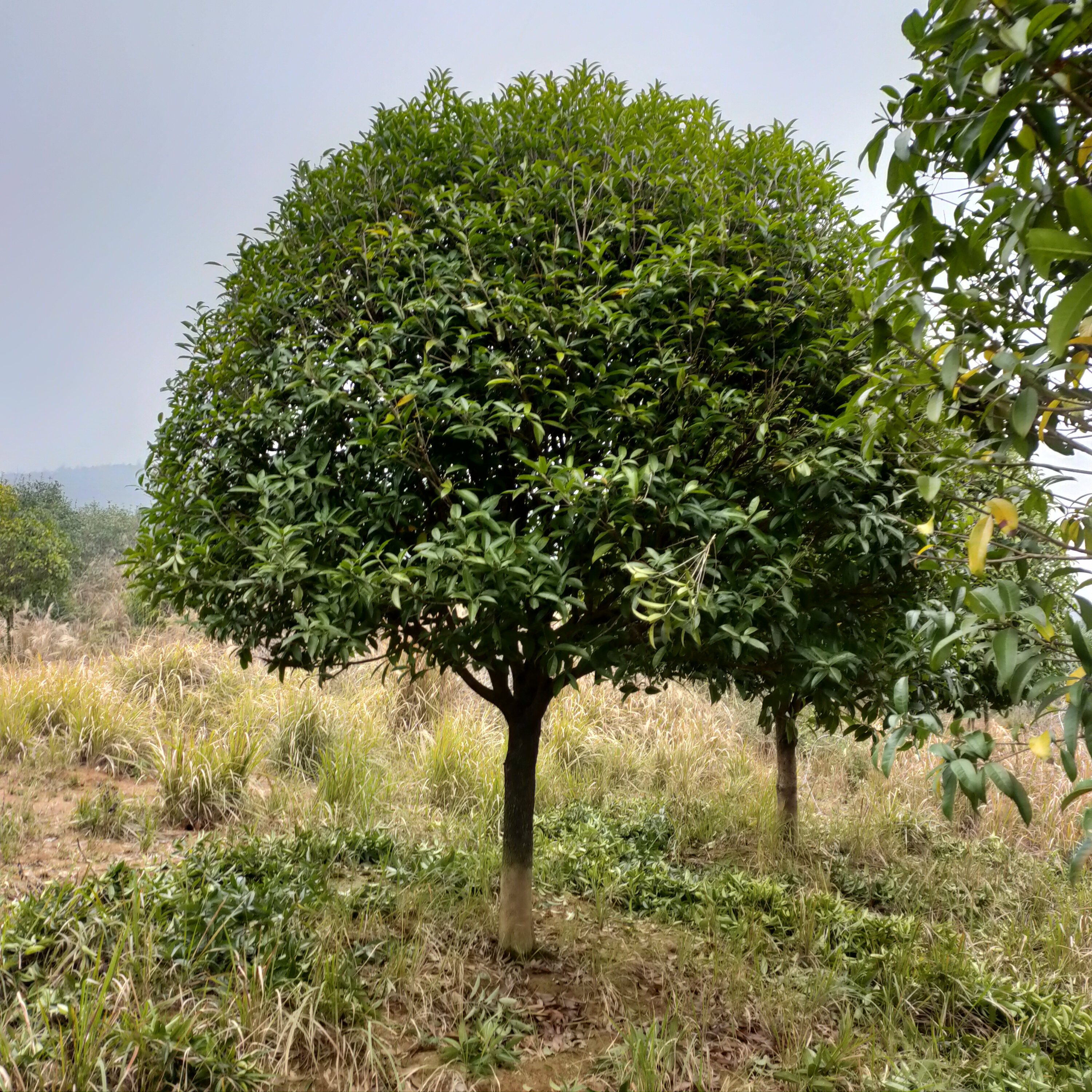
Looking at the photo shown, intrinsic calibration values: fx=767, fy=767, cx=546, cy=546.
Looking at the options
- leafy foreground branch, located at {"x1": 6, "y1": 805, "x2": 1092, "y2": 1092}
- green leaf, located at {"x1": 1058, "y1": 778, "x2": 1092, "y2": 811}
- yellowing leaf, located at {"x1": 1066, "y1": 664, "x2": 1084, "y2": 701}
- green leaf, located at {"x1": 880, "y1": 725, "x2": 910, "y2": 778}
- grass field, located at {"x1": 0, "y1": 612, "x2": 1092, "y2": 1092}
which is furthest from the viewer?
grass field, located at {"x1": 0, "y1": 612, "x2": 1092, "y2": 1092}

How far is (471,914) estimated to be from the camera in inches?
149

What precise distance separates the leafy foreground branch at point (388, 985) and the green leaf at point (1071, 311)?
2.64 meters

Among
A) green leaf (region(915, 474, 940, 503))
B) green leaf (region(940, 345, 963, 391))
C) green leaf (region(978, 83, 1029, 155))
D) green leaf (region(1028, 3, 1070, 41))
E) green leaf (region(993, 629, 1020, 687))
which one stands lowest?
green leaf (region(993, 629, 1020, 687))

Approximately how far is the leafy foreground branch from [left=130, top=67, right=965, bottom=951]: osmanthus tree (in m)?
1.28

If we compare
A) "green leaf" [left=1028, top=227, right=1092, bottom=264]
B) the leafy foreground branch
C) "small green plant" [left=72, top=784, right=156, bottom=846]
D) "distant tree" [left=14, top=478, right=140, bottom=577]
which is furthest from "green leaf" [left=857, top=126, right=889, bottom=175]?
"distant tree" [left=14, top=478, right=140, bottom=577]

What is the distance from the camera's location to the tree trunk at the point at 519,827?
3469mm

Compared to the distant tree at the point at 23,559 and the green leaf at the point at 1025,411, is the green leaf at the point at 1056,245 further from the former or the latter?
the distant tree at the point at 23,559

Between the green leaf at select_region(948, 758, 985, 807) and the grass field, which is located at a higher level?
the green leaf at select_region(948, 758, 985, 807)

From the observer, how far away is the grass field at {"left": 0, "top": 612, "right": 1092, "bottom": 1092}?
109 inches

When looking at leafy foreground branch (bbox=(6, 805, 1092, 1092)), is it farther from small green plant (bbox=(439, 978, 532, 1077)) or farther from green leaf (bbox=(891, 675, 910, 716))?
green leaf (bbox=(891, 675, 910, 716))

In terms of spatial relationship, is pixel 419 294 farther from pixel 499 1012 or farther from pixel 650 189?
pixel 499 1012

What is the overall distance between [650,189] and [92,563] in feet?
57.2

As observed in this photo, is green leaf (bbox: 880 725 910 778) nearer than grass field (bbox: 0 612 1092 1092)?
Yes

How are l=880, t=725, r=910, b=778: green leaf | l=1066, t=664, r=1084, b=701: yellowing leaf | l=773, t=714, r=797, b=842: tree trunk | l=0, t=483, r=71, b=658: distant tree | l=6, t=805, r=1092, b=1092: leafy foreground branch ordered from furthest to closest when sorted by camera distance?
l=0, t=483, r=71, b=658: distant tree < l=773, t=714, r=797, b=842: tree trunk < l=6, t=805, r=1092, b=1092: leafy foreground branch < l=880, t=725, r=910, b=778: green leaf < l=1066, t=664, r=1084, b=701: yellowing leaf
